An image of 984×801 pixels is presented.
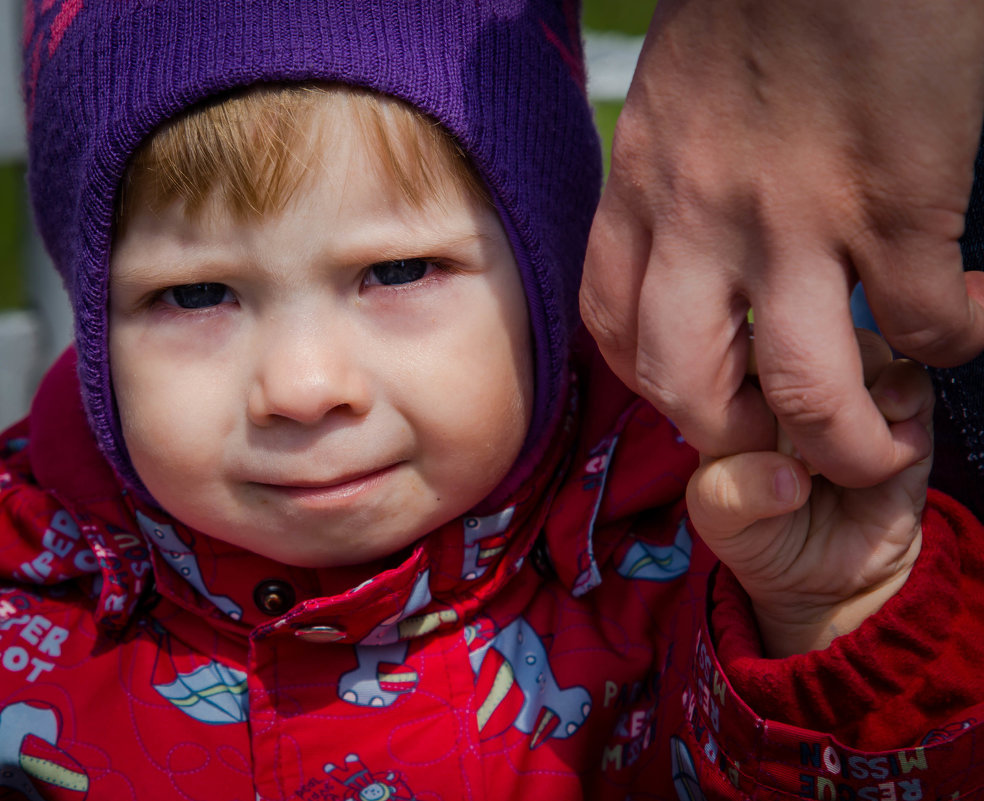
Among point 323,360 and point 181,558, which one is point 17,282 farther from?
point 323,360

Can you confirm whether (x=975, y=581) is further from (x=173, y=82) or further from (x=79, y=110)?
(x=79, y=110)

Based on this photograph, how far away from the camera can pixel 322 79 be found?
3.34 ft

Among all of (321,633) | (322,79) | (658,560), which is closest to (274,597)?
(321,633)

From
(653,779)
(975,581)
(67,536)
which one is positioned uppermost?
(975,581)

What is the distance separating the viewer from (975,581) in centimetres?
100

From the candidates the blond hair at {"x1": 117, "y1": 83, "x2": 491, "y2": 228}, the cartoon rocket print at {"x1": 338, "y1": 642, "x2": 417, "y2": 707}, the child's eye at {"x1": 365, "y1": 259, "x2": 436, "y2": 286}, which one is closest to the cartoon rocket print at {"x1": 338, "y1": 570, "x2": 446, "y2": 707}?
the cartoon rocket print at {"x1": 338, "y1": 642, "x2": 417, "y2": 707}

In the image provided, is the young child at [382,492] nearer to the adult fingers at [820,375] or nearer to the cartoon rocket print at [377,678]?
the cartoon rocket print at [377,678]

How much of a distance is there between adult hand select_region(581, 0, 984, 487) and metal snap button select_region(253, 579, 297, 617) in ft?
1.99

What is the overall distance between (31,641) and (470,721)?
565 mm

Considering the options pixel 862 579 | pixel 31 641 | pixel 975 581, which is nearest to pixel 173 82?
pixel 31 641

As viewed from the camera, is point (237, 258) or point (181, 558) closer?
point (237, 258)

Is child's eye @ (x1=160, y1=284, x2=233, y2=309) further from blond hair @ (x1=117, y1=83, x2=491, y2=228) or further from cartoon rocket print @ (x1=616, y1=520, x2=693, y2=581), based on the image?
cartoon rocket print @ (x1=616, y1=520, x2=693, y2=581)

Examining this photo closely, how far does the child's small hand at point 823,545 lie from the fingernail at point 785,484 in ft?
0.12

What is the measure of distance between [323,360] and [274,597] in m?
0.35
